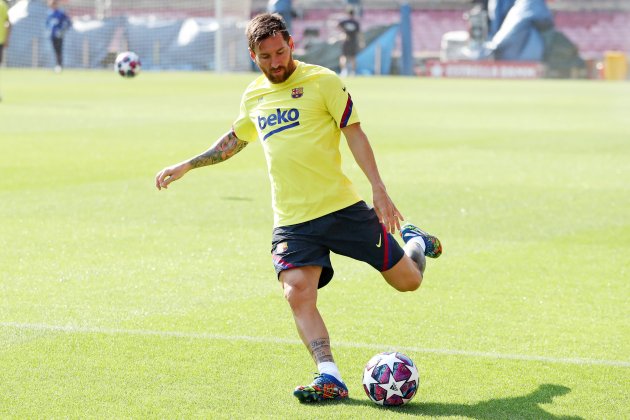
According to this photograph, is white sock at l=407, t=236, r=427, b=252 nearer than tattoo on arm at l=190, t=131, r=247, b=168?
No

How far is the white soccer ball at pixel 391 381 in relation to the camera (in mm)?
5637

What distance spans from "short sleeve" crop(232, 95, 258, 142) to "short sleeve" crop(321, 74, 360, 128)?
0.57 meters

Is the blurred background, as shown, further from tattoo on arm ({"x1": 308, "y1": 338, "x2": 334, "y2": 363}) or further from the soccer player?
tattoo on arm ({"x1": 308, "y1": 338, "x2": 334, "y2": 363})

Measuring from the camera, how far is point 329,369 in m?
5.84

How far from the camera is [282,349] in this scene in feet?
22.2

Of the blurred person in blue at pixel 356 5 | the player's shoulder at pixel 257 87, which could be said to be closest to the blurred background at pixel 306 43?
the blurred person in blue at pixel 356 5

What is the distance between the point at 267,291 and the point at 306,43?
44.9 m

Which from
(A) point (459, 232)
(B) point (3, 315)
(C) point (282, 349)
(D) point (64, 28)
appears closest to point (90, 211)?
(A) point (459, 232)

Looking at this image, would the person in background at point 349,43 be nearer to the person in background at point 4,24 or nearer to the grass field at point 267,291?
the person in background at point 4,24

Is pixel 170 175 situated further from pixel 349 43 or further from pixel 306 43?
pixel 306 43

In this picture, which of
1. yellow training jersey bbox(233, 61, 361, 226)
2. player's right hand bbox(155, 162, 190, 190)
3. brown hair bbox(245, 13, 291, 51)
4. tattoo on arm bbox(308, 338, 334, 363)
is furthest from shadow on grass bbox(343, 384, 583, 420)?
brown hair bbox(245, 13, 291, 51)

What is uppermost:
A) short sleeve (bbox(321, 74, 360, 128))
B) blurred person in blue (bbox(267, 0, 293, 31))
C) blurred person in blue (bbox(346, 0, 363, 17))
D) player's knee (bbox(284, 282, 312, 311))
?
short sleeve (bbox(321, 74, 360, 128))

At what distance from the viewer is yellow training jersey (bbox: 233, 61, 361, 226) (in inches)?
243

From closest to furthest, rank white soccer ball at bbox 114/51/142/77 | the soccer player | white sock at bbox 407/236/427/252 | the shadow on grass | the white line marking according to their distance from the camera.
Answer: the shadow on grass, the soccer player, the white line marking, white sock at bbox 407/236/427/252, white soccer ball at bbox 114/51/142/77
